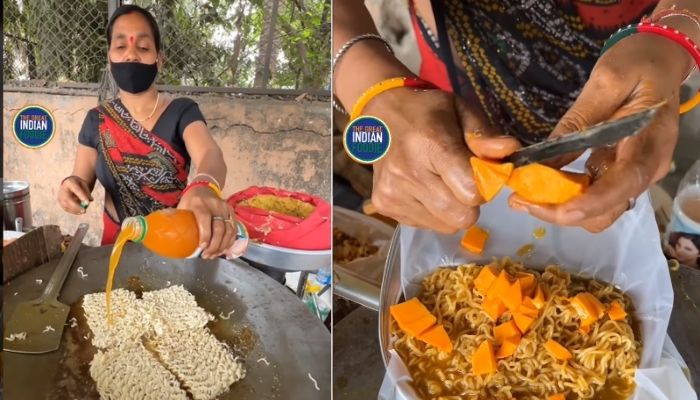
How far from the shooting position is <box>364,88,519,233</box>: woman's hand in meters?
1.05

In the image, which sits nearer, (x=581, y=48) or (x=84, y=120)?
(x=581, y=48)

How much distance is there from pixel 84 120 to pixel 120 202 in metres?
0.20

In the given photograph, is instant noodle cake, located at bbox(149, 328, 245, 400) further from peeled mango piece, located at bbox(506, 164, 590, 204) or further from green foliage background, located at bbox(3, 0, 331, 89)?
peeled mango piece, located at bbox(506, 164, 590, 204)

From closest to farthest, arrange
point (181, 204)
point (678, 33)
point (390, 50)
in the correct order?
point (678, 33) → point (390, 50) → point (181, 204)

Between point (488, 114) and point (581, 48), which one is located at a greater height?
point (581, 48)

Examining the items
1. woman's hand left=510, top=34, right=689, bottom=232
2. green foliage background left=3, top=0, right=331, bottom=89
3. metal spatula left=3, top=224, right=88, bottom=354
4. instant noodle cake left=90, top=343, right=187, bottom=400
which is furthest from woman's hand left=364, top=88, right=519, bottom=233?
metal spatula left=3, top=224, right=88, bottom=354

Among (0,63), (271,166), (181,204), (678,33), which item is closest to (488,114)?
(678,33)

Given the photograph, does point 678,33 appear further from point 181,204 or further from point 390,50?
point 181,204

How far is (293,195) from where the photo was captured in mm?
1296

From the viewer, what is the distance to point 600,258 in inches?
47.6

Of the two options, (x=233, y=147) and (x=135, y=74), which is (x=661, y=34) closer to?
(x=233, y=147)

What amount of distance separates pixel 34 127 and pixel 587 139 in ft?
3.83

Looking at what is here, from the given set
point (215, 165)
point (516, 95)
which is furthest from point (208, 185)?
point (516, 95)

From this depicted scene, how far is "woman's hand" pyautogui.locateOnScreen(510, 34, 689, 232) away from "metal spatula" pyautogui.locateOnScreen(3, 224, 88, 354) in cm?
101
